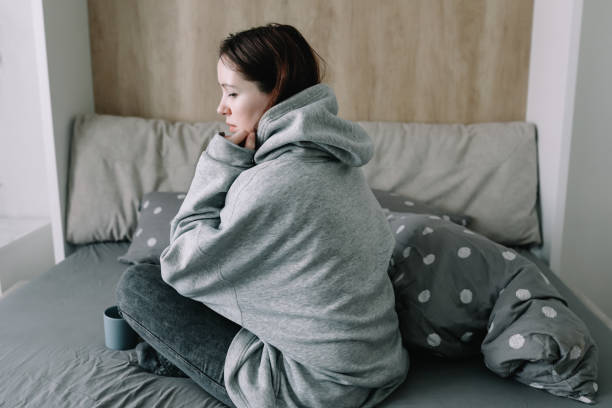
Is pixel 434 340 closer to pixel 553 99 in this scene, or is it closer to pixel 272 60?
pixel 272 60

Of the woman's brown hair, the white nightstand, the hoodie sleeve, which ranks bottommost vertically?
the white nightstand

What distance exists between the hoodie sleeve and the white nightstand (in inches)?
40.6

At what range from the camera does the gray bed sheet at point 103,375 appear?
43.8 inches

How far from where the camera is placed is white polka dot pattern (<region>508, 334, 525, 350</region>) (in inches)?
43.7

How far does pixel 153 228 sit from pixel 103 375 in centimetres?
70

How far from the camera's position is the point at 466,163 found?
2010 mm

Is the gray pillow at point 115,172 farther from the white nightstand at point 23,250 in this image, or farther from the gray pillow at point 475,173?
the gray pillow at point 475,173

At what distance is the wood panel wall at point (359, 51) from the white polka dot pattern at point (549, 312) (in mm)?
1190

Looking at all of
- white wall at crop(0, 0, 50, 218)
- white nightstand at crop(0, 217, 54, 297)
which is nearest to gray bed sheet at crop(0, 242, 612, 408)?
white nightstand at crop(0, 217, 54, 297)

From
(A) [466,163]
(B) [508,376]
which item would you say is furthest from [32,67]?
(B) [508,376]

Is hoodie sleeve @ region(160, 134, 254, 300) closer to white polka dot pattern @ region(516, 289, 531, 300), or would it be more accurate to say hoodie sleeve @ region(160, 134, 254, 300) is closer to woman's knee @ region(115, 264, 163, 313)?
woman's knee @ region(115, 264, 163, 313)

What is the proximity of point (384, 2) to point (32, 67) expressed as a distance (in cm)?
137

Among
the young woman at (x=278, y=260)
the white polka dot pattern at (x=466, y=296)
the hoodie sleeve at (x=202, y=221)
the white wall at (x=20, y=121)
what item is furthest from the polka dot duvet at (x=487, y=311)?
the white wall at (x=20, y=121)

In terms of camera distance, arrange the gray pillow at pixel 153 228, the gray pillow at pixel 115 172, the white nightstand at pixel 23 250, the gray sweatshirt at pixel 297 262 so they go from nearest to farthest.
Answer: the gray sweatshirt at pixel 297 262
the gray pillow at pixel 153 228
the white nightstand at pixel 23 250
the gray pillow at pixel 115 172
